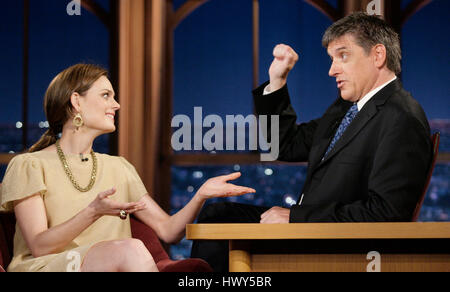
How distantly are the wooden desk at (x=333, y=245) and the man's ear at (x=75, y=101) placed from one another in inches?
37.1

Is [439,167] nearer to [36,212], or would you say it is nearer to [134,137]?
[134,137]

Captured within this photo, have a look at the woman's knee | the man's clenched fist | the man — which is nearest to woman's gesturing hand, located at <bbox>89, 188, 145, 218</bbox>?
the woman's knee

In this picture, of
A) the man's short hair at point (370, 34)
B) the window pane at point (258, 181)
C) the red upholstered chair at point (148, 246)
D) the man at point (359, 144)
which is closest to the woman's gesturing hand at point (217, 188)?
the man at point (359, 144)

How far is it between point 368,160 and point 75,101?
1.14 meters

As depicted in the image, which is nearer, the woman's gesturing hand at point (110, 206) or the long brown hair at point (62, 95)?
the woman's gesturing hand at point (110, 206)

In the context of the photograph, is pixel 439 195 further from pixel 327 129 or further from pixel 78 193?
pixel 78 193

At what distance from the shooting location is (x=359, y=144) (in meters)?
2.21

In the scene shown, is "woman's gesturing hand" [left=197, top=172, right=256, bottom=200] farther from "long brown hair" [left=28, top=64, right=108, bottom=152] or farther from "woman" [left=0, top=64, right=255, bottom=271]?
"long brown hair" [left=28, top=64, right=108, bottom=152]

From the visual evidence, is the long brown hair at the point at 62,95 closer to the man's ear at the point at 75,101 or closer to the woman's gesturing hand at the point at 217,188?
the man's ear at the point at 75,101

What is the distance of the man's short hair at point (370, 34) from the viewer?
2354 mm

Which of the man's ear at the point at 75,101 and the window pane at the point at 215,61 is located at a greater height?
the window pane at the point at 215,61

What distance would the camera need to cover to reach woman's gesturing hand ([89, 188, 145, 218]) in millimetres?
1937

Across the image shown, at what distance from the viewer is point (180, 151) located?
12.5 feet

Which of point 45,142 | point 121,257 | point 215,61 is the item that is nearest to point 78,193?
Answer: point 45,142
